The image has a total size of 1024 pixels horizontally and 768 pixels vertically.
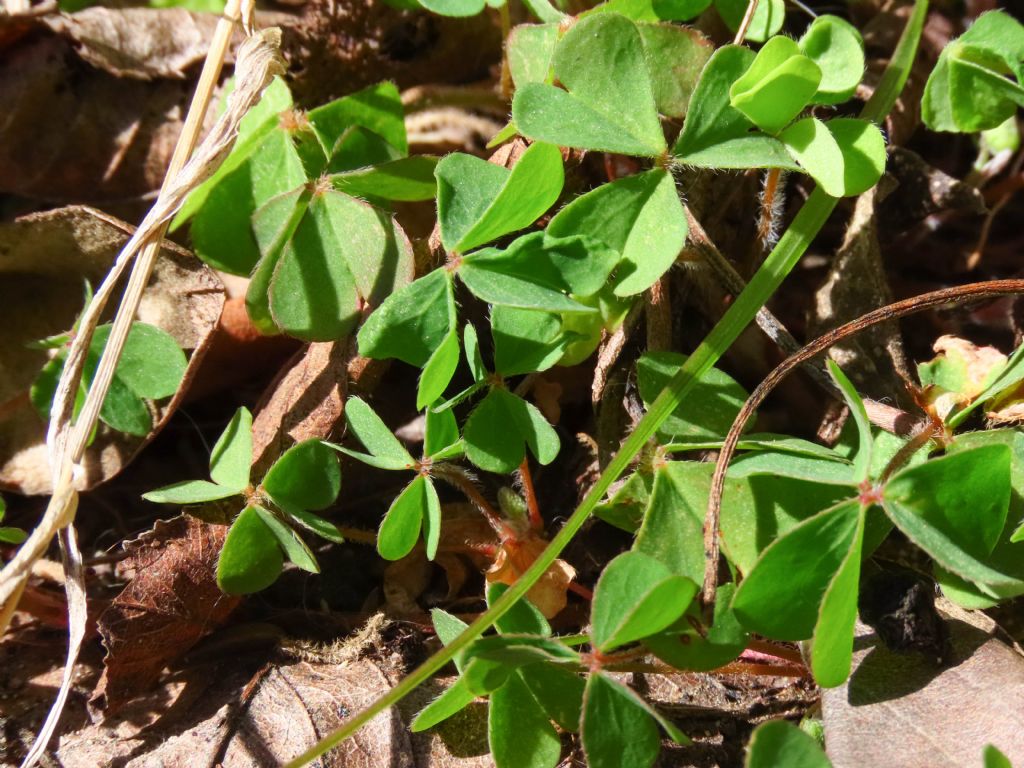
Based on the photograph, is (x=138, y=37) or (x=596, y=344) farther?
(x=138, y=37)

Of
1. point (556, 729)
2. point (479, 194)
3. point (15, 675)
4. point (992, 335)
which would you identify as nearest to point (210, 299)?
point (479, 194)

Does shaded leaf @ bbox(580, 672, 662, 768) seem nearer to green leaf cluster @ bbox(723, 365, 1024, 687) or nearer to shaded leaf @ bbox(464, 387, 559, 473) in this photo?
green leaf cluster @ bbox(723, 365, 1024, 687)

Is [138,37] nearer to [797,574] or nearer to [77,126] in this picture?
[77,126]

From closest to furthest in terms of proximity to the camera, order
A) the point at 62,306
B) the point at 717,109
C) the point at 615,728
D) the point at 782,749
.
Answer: the point at 782,749 → the point at 615,728 → the point at 717,109 → the point at 62,306

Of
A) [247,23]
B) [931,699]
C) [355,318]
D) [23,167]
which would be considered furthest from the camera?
[23,167]

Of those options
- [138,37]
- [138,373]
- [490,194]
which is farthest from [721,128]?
[138,37]

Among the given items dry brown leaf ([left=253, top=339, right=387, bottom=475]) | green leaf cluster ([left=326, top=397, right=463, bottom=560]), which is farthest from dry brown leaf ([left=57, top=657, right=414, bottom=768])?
dry brown leaf ([left=253, top=339, right=387, bottom=475])

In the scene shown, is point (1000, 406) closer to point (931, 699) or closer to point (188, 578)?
point (931, 699)
